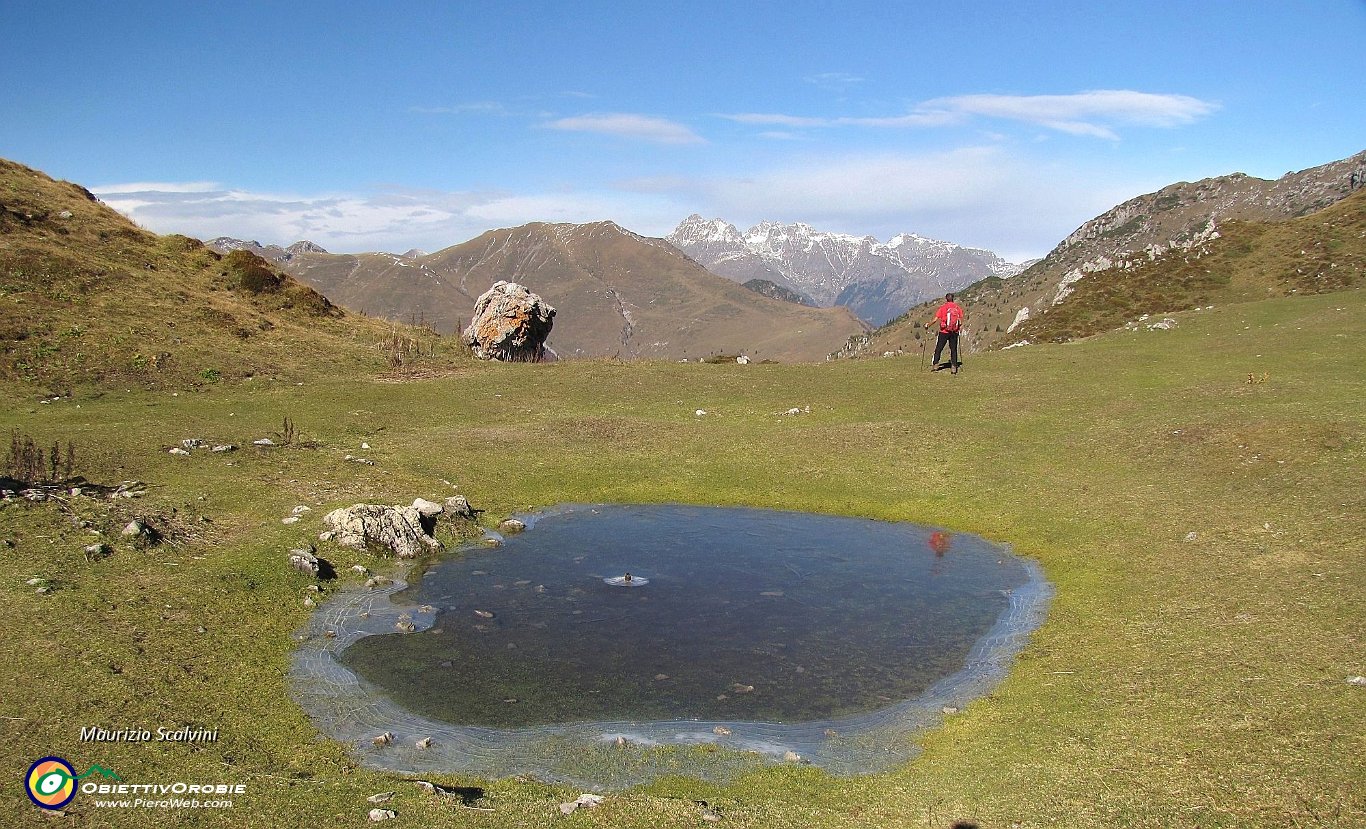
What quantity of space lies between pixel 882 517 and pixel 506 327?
27730 millimetres

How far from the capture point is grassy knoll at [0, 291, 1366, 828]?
8930 mm

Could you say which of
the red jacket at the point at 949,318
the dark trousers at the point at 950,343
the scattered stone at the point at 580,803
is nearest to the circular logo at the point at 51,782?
the scattered stone at the point at 580,803

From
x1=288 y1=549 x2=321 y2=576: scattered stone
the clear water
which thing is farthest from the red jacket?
x1=288 y1=549 x2=321 y2=576: scattered stone

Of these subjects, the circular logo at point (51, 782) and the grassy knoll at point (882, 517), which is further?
the grassy knoll at point (882, 517)

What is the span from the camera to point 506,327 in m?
44.4

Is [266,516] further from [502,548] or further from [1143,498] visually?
[1143,498]

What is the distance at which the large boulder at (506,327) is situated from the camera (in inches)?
1751

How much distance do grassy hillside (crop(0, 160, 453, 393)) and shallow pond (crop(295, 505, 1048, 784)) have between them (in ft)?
65.0

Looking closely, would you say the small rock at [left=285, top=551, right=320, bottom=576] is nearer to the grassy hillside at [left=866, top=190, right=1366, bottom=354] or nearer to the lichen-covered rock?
the lichen-covered rock

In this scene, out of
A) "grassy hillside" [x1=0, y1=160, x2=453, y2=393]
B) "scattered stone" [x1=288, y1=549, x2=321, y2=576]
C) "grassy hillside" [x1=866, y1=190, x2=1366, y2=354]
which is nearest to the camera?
"scattered stone" [x1=288, y1=549, x2=321, y2=576]

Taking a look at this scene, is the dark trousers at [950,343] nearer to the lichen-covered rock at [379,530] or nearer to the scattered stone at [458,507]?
the scattered stone at [458,507]

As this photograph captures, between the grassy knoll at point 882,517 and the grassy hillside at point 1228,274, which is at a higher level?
the grassy hillside at point 1228,274

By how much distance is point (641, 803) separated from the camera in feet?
29.5

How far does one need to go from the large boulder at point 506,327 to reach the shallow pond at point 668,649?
25.7 meters
